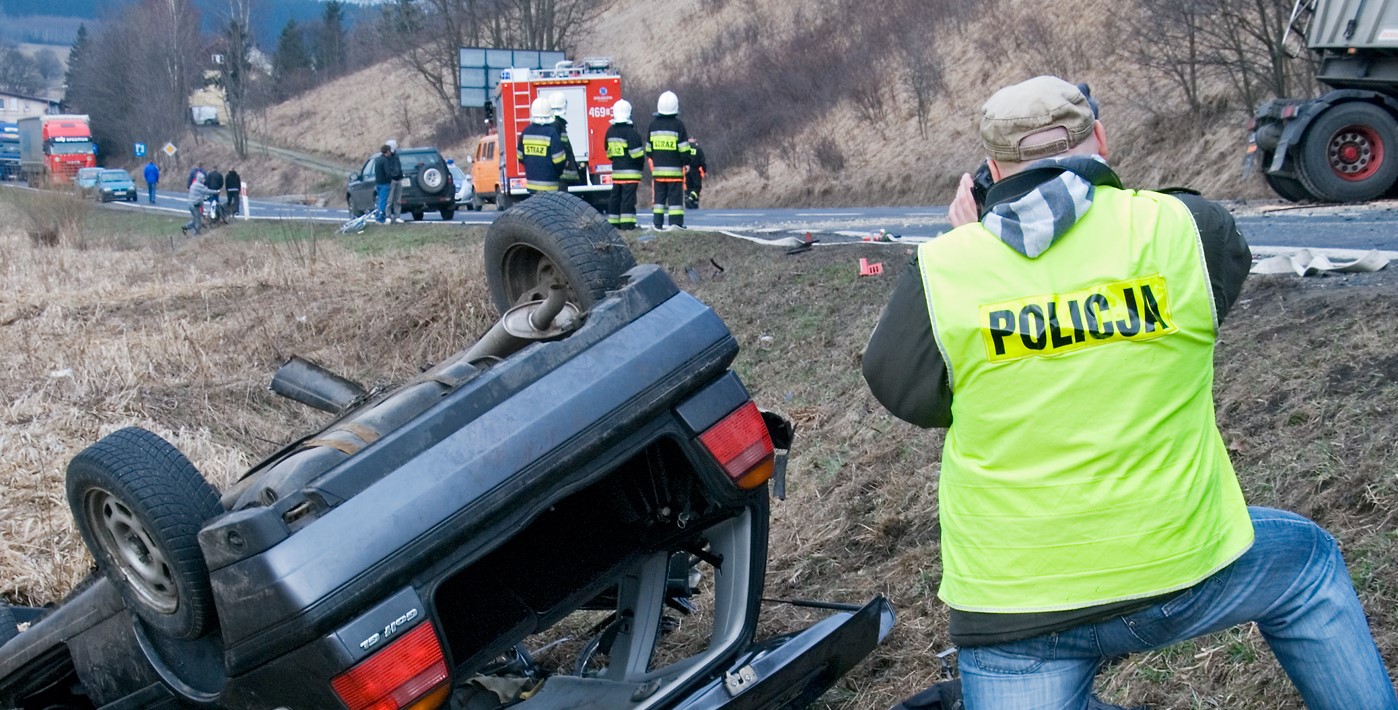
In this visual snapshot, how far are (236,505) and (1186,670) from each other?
2.35 meters

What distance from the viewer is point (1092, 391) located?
2.07 meters

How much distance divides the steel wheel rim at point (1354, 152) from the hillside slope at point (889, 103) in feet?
11.3

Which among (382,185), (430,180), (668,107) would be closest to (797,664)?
(668,107)

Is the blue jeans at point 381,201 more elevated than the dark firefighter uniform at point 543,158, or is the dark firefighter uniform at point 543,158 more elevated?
the dark firefighter uniform at point 543,158

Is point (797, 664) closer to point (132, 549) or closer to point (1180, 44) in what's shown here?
point (132, 549)

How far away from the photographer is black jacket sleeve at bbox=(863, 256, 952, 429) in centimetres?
213

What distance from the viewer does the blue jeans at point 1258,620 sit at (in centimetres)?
216

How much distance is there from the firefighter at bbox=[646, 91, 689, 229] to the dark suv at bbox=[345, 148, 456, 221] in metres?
10.5

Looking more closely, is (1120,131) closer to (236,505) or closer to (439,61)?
(236,505)

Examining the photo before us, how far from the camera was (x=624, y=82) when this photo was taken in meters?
48.2

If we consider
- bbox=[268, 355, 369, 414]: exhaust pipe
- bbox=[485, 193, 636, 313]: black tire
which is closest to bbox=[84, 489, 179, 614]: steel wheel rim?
bbox=[268, 355, 369, 414]: exhaust pipe

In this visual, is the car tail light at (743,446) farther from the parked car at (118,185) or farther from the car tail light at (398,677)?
the parked car at (118,185)

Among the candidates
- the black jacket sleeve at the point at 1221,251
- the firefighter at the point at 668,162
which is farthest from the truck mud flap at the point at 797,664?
the firefighter at the point at 668,162

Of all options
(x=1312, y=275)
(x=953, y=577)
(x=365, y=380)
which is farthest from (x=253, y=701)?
(x=365, y=380)
